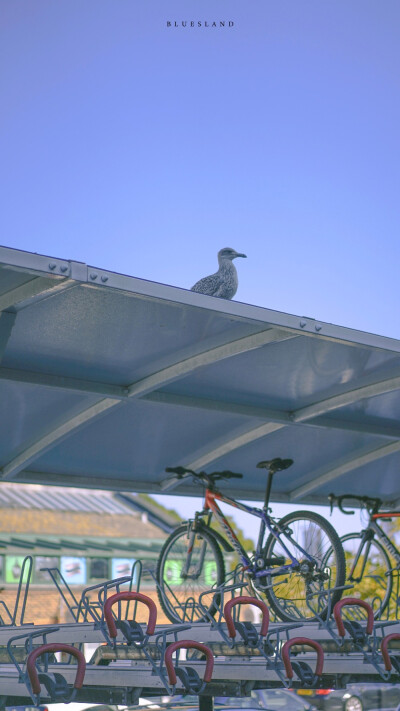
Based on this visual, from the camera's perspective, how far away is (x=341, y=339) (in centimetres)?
612

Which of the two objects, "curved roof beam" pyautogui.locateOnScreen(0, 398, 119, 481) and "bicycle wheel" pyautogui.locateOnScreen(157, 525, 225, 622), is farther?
"bicycle wheel" pyautogui.locateOnScreen(157, 525, 225, 622)

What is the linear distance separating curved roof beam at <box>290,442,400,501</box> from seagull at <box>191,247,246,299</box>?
2.69 metres

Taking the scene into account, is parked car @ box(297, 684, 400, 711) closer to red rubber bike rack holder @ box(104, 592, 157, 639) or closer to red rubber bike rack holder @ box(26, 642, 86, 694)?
red rubber bike rack holder @ box(104, 592, 157, 639)

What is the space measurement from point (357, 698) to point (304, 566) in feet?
26.6

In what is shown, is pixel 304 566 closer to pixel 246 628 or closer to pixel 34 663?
pixel 246 628

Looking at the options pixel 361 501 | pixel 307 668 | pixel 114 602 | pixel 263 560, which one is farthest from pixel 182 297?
pixel 361 501

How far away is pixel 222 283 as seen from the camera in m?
8.02

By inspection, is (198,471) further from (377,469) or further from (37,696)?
(37,696)

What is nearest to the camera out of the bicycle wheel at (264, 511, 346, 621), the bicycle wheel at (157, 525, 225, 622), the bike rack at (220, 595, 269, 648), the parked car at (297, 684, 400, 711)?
the bike rack at (220, 595, 269, 648)

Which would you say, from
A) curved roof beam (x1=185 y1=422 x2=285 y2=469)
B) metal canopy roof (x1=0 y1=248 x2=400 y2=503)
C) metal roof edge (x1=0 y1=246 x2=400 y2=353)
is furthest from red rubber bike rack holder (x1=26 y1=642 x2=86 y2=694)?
curved roof beam (x1=185 y1=422 x2=285 y2=469)

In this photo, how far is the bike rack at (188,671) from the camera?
19.3 feet

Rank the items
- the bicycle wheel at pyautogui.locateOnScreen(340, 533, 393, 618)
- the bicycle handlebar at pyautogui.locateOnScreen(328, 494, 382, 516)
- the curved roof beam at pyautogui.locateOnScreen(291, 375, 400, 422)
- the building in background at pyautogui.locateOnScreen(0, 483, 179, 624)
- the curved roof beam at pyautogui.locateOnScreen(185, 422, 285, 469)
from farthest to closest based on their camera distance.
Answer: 1. the building in background at pyautogui.locateOnScreen(0, 483, 179, 624)
2. the bicycle handlebar at pyautogui.locateOnScreen(328, 494, 382, 516)
3. the bicycle wheel at pyautogui.locateOnScreen(340, 533, 393, 618)
4. the curved roof beam at pyautogui.locateOnScreen(185, 422, 285, 469)
5. the curved roof beam at pyautogui.locateOnScreen(291, 375, 400, 422)

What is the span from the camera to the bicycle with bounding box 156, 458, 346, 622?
27.8ft

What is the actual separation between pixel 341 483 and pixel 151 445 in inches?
106
